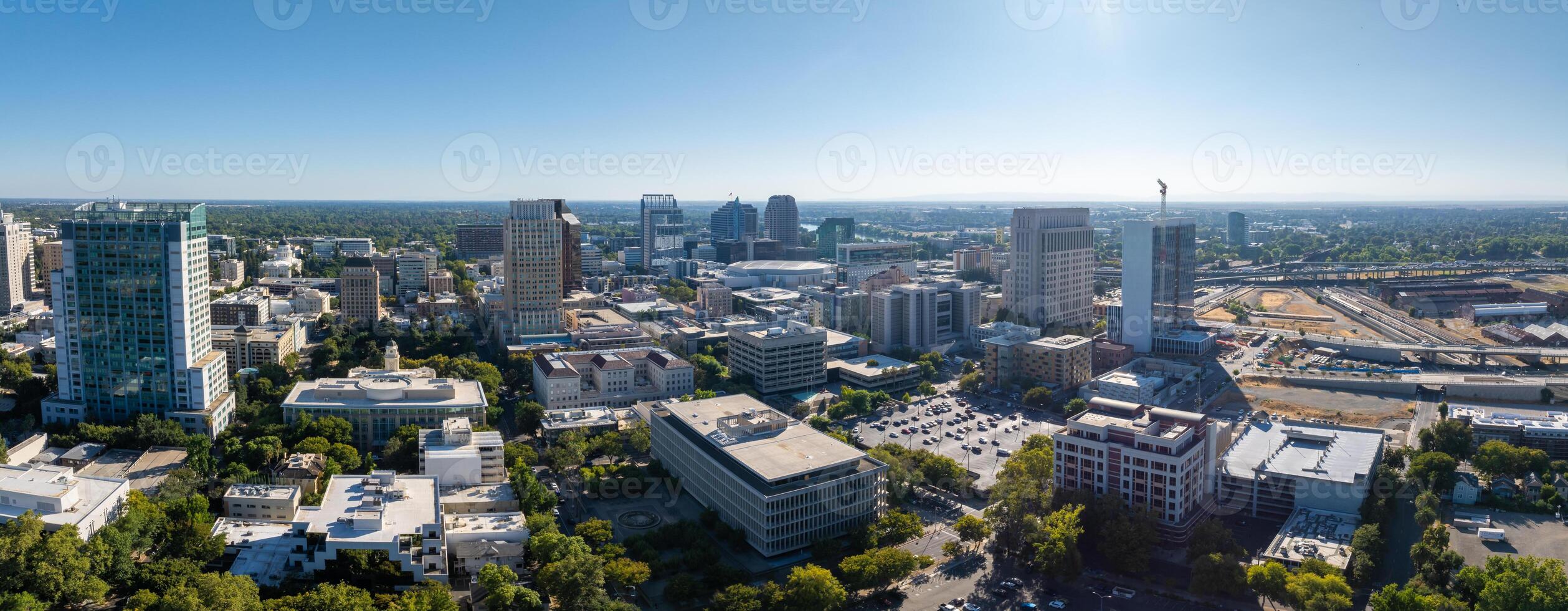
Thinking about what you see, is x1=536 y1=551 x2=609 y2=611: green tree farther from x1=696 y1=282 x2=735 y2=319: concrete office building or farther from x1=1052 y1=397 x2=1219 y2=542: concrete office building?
x1=696 y1=282 x2=735 y2=319: concrete office building

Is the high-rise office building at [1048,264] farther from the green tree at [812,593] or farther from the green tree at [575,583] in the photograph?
the green tree at [575,583]

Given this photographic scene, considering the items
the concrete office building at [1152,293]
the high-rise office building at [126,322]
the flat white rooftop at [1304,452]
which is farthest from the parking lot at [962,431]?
the high-rise office building at [126,322]

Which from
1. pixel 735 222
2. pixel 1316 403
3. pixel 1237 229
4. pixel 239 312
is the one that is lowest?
pixel 1316 403

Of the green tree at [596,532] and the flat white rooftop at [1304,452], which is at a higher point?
the flat white rooftop at [1304,452]

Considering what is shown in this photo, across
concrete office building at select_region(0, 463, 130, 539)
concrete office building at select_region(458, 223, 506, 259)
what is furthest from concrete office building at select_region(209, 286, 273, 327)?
concrete office building at select_region(458, 223, 506, 259)

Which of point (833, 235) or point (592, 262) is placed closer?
point (592, 262)

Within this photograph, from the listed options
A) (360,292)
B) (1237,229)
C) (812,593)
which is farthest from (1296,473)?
(1237,229)

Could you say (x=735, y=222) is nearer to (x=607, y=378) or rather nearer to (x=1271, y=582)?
(x=607, y=378)
